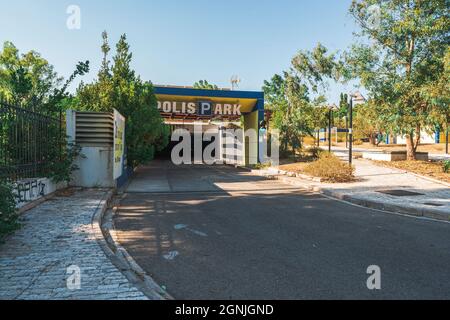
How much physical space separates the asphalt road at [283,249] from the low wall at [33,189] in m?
2.00

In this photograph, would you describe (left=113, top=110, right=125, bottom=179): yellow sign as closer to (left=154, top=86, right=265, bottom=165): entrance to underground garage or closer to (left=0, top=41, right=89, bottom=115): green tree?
(left=0, top=41, right=89, bottom=115): green tree

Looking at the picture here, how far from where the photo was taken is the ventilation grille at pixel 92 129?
12469 millimetres

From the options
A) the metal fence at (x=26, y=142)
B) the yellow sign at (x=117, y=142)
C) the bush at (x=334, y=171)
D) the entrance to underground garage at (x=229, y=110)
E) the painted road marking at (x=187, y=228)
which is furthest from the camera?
the entrance to underground garage at (x=229, y=110)

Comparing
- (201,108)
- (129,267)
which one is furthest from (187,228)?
(201,108)

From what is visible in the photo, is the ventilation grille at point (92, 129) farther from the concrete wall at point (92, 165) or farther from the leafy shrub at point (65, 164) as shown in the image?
the leafy shrub at point (65, 164)

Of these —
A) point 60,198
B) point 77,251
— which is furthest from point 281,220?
point 60,198

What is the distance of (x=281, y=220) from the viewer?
8047mm

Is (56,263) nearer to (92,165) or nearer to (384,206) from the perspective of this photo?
(384,206)

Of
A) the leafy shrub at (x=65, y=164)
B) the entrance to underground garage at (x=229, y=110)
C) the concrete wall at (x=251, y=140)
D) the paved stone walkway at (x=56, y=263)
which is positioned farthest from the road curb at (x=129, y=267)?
the concrete wall at (x=251, y=140)

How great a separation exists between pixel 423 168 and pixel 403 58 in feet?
17.2

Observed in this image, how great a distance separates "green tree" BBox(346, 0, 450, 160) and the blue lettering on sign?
9.81 meters

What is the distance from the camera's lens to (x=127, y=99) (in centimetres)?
1642
